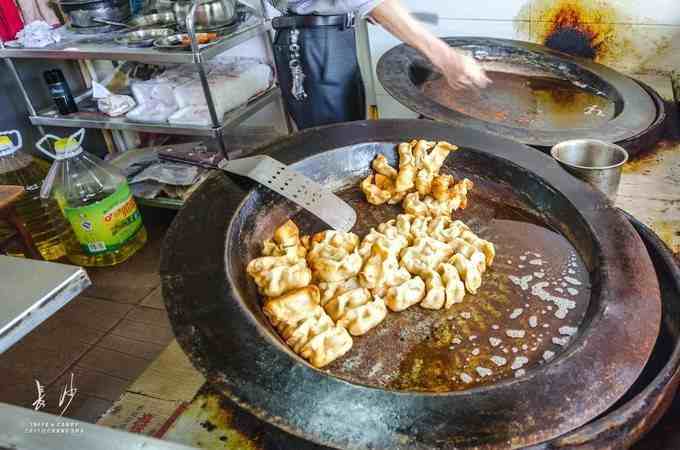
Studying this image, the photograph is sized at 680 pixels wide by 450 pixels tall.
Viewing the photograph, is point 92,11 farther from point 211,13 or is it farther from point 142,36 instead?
point 211,13

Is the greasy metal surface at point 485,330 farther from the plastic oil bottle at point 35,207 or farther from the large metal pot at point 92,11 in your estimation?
the large metal pot at point 92,11

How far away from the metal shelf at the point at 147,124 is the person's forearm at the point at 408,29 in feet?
5.54

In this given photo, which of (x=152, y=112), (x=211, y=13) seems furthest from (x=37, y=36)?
(x=211, y=13)

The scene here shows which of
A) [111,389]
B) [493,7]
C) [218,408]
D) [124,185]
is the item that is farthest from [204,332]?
[493,7]

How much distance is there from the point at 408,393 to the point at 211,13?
318 cm

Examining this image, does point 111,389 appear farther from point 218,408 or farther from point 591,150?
point 591,150

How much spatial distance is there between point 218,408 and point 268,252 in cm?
54

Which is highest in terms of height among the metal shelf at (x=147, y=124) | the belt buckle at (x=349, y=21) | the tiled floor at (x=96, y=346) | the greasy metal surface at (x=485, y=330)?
the belt buckle at (x=349, y=21)

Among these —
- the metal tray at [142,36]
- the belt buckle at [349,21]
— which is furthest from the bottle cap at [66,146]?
the belt buckle at [349,21]

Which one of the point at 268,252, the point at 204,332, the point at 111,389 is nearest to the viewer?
the point at 204,332

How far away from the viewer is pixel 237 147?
4.71 m

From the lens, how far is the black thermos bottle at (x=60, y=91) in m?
4.00

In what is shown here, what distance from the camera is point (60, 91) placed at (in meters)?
4.05

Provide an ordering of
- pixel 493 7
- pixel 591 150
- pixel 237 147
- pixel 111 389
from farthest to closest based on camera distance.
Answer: pixel 237 147 < pixel 493 7 < pixel 111 389 < pixel 591 150
